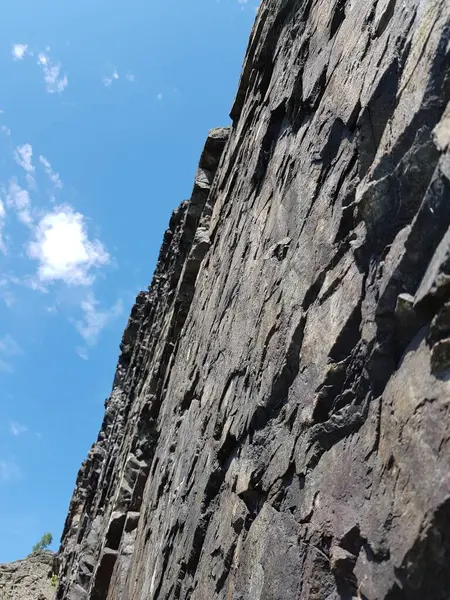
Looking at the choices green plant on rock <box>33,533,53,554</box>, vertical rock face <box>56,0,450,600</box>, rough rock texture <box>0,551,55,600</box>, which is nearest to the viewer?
vertical rock face <box>56,0,450,600</box>

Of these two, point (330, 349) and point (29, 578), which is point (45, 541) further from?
point (330, 349)

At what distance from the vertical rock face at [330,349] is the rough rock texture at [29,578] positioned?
19.7m

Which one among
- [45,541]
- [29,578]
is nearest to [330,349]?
[29,578]

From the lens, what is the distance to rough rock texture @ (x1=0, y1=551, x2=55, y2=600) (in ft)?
86.5

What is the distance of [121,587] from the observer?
35.2ft

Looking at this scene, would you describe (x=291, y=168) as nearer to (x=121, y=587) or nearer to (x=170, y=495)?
(x=170, y=495)

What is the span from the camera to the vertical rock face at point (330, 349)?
3.15 m

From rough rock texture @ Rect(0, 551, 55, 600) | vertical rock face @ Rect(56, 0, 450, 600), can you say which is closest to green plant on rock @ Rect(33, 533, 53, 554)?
rough rock texture @ Rect(0, 551, 55, 600)

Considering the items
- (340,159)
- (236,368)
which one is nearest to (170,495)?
(236,368)

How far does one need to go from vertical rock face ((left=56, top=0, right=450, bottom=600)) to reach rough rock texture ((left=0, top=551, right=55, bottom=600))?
19.7 meters

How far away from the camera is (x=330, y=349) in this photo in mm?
4258

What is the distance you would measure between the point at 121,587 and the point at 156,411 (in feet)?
12.1

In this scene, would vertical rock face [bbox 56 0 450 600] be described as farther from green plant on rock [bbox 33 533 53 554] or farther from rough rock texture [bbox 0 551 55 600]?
green plant on rock [bbox 33 533 53 554]

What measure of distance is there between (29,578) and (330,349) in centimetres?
2817
